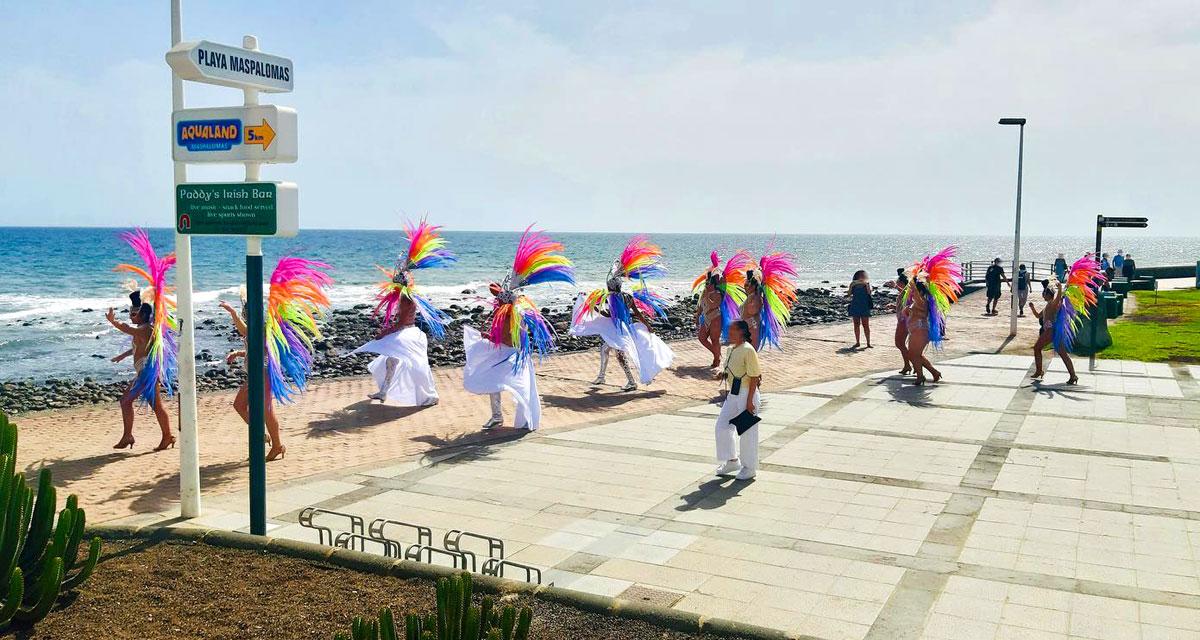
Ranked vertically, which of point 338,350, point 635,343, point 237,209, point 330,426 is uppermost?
point 237,209

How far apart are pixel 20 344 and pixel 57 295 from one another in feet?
75.3

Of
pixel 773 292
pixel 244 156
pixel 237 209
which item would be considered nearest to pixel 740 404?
pixel 237 209

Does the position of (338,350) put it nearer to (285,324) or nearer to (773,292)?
(773,292)

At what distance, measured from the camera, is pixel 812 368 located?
18375 mm

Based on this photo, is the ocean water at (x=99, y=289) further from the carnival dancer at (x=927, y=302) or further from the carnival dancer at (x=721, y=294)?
the carnival dancer at (x=927, y=302)

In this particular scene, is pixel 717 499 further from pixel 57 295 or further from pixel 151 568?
pixel 57 295

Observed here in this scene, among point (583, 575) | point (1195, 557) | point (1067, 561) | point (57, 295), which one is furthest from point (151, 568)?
point (57, 295)

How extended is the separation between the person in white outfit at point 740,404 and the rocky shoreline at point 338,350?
973 cm

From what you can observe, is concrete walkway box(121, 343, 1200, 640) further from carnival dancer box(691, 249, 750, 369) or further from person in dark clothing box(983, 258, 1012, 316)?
person in dark clothing box(983, 258, 1012, 316)

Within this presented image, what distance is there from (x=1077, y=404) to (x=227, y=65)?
1233cm

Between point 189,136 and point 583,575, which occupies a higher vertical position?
point 189,136

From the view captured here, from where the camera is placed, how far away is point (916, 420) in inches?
521

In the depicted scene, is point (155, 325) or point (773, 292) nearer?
point (155, 325)

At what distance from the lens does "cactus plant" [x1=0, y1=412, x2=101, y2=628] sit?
532 cm
